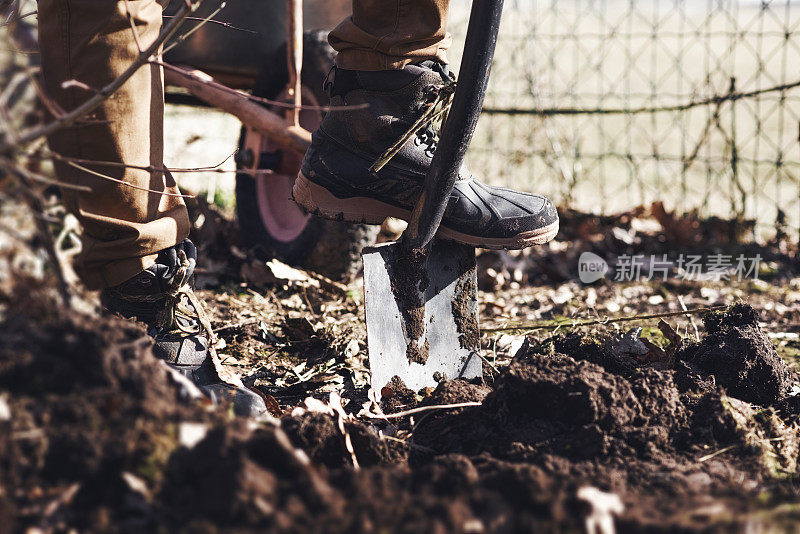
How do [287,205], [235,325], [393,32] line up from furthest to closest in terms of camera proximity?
1. [287,205]
2. [235,325]
3. [393,32]

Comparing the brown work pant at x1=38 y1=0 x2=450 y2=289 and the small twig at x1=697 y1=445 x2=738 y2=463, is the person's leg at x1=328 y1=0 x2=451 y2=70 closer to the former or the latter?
the brown work pant at x1=38 y1=0 x2=450 y2=289

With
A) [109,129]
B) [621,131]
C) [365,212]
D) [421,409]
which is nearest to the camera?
[421,409]

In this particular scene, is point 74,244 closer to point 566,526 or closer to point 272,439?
point 272,439

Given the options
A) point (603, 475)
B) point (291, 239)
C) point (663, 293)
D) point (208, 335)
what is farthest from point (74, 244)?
point (663, 293)

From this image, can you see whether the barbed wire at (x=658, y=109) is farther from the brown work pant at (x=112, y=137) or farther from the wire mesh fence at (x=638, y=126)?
the brown work pant at (x=112, y=137)

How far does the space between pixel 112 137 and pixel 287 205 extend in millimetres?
1888

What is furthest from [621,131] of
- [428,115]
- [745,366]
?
[745,366]

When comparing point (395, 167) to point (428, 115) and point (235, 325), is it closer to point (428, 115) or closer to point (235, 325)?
point (428, 115)

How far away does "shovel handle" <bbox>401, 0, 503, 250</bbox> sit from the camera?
1780 millimetres

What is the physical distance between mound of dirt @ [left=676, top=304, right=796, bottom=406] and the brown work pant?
1.36m

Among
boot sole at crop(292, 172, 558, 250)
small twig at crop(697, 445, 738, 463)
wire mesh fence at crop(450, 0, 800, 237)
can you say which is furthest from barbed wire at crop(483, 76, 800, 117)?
small twig at crop(697, 445, 738, 463)

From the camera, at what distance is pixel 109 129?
1703 mm

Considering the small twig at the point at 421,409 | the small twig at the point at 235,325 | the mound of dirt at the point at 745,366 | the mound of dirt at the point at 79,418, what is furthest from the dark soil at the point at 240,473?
the small twig at the point at 235,325

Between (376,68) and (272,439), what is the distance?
4.16 feet
